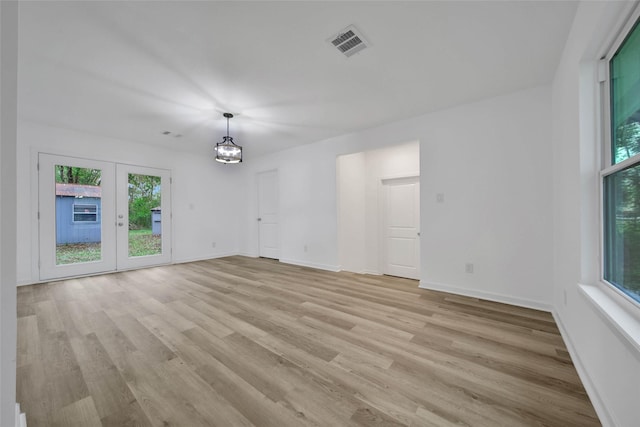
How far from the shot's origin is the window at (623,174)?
1.20 m

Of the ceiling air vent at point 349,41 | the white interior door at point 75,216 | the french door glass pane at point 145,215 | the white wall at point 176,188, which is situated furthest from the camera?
the french door glass pane at point 145,215

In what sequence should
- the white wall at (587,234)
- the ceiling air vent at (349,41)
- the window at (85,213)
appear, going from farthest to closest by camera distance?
the window at (85,213), the ceiling air vent at (349,41), the white wall at (587,234)

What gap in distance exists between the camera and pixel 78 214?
4.29 m

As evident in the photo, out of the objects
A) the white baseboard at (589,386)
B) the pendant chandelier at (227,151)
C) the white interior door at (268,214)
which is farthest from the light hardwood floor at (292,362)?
the white interior door at (268,214)

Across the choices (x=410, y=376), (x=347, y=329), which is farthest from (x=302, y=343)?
(x=410, y=376)

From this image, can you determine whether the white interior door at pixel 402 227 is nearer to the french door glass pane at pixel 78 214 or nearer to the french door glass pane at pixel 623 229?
the french door glass pane at pixel 623 229

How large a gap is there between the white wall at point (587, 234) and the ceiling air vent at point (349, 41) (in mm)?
1470

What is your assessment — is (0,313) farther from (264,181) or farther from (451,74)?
(264,181)

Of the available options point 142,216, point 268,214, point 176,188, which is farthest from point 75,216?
point 268,214

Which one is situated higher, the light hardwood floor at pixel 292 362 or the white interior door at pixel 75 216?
the white interior door at pixel 75 216

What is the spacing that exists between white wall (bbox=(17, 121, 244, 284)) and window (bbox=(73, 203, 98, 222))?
481mm

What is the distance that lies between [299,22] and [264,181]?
184 inches

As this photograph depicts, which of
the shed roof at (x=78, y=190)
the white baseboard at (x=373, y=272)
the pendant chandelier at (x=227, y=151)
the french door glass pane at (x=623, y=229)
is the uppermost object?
the pendant chandelier at (x=227, y=151)

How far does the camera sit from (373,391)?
1497mm
